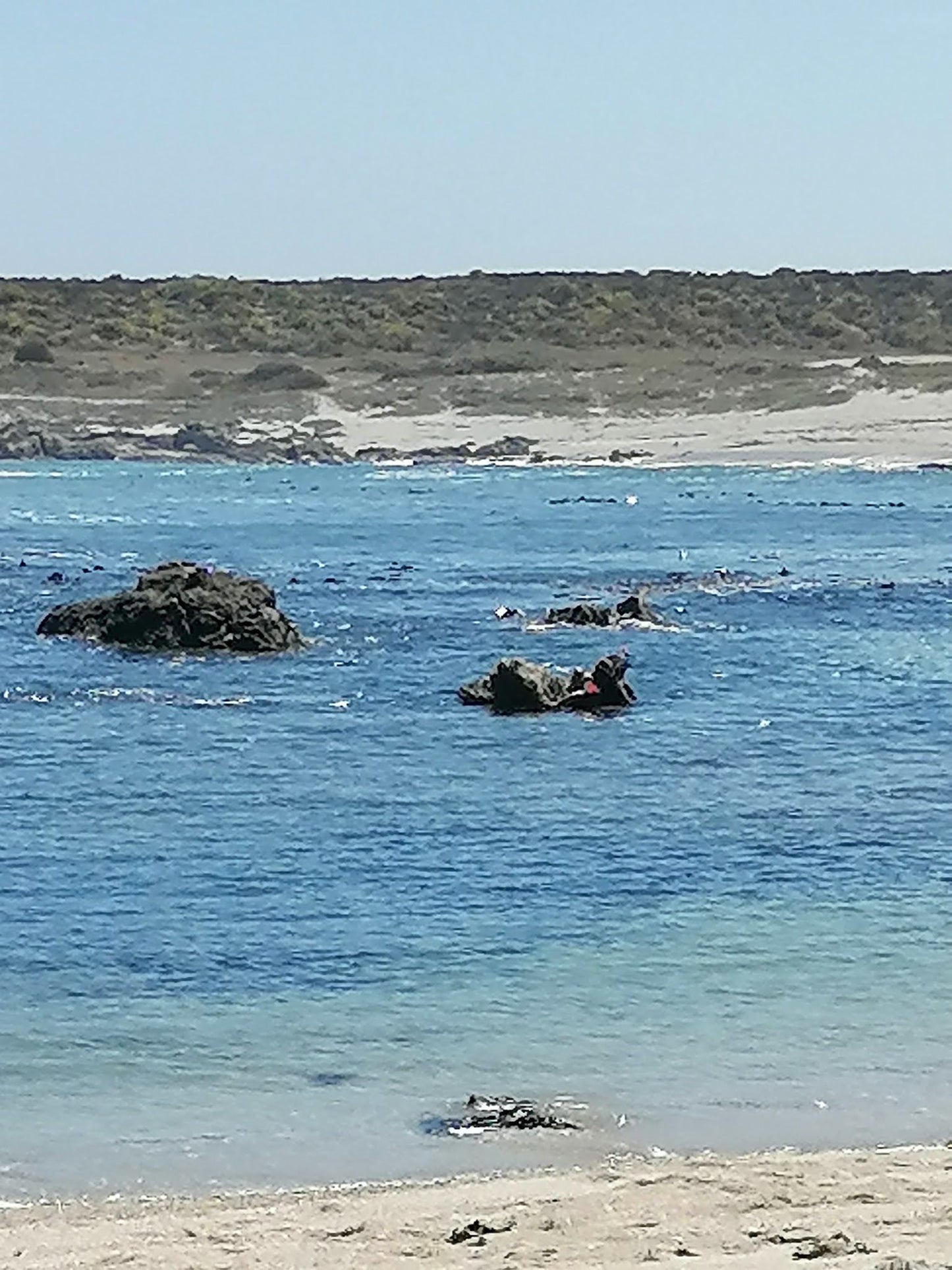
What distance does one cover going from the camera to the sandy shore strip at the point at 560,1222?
29.8 ft

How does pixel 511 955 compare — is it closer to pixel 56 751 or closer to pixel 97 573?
pixel 56 751

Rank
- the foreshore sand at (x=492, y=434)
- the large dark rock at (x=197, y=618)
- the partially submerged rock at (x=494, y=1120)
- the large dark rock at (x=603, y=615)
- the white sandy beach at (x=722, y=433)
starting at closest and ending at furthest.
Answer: the partially submerged rock at (x=494, y=1120)
the large dark rock at (x=197, y=618)
the large dark rock at (x=603, y=615)
the white sandy beach at (x=722, y=433)
the foreshore sand at (x=492, y=434)

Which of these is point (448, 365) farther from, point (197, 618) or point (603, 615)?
point (197, 618)

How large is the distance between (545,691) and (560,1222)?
53.0 feet

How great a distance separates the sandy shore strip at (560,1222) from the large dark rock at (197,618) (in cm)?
1966

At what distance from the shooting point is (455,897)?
55.2 ft

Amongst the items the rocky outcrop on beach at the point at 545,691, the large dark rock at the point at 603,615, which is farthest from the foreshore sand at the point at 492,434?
the rocky outcrop on beach at the point at 545,691

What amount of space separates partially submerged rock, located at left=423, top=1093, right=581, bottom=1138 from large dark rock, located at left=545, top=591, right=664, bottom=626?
21.0 meters

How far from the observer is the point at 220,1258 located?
948 centimetres

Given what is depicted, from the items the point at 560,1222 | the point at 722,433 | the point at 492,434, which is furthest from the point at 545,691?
the point at 492,434

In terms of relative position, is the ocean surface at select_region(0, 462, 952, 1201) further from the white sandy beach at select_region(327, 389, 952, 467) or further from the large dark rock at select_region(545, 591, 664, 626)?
the white sandy beach at select_region(327, 389, 952, 467)

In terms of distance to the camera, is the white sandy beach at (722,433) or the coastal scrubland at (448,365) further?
the coastal scrubland at (448,365)

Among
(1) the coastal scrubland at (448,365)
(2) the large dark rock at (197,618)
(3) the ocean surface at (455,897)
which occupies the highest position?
(1) the coastal scrubland at (448,365)

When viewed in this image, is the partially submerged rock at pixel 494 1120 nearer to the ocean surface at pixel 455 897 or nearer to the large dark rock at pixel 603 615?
the ocean surface at pixel 455 897
